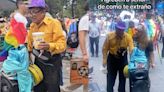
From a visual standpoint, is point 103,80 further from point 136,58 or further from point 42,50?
point 42,50

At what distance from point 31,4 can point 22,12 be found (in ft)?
4.62

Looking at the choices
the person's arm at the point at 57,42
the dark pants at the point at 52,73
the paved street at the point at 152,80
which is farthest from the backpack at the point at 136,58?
the paved street at the point at 152,80

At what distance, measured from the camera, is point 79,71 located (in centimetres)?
868

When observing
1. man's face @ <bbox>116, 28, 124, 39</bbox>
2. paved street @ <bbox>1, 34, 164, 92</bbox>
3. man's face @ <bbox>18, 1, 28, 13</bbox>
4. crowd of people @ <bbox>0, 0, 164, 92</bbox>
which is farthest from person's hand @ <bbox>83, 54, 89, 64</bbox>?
man's face @ <bbox>18, 1, 28, 13</bbox>

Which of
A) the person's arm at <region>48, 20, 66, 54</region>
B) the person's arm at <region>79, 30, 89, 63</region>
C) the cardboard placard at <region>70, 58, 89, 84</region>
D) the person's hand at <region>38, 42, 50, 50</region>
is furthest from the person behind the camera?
the cardboard placard at <region>70, 58, 89, 84</region>

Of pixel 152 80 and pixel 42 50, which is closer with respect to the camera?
pixel 42 50

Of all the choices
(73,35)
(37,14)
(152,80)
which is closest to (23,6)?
(37,14)

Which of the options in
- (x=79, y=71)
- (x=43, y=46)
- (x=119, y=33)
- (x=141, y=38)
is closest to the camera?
(x=43, y=46)

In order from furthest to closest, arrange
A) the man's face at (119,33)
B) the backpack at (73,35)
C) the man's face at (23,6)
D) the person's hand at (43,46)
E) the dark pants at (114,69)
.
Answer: the backpack at (73,35)
the dark pants at (114,69)
the man's face at (119,33)
the man's face at (23,6)
the person's hand at (43,46)

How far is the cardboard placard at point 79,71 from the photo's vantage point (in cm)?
860

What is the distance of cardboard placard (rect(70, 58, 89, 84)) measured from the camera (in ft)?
28.2

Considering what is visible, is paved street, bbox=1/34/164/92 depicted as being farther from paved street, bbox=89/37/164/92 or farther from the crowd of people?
the crowd of people

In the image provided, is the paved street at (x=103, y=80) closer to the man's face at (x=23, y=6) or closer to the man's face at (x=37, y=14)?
the man's face at (x=23, y=6)

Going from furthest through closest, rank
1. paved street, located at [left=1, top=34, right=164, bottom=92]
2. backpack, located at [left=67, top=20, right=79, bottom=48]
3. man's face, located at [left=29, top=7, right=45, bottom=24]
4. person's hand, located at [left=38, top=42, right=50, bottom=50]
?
paved street, located at [left=1, top=34, right=164, bottom=92] < backpack, located at [left=67, top=20, right=79, bottom=48] < man's face, located at [left=29, top=7, right=45, bottom=24] < person's hand, located at [left=38, top=42, right=50, bottom=50]
